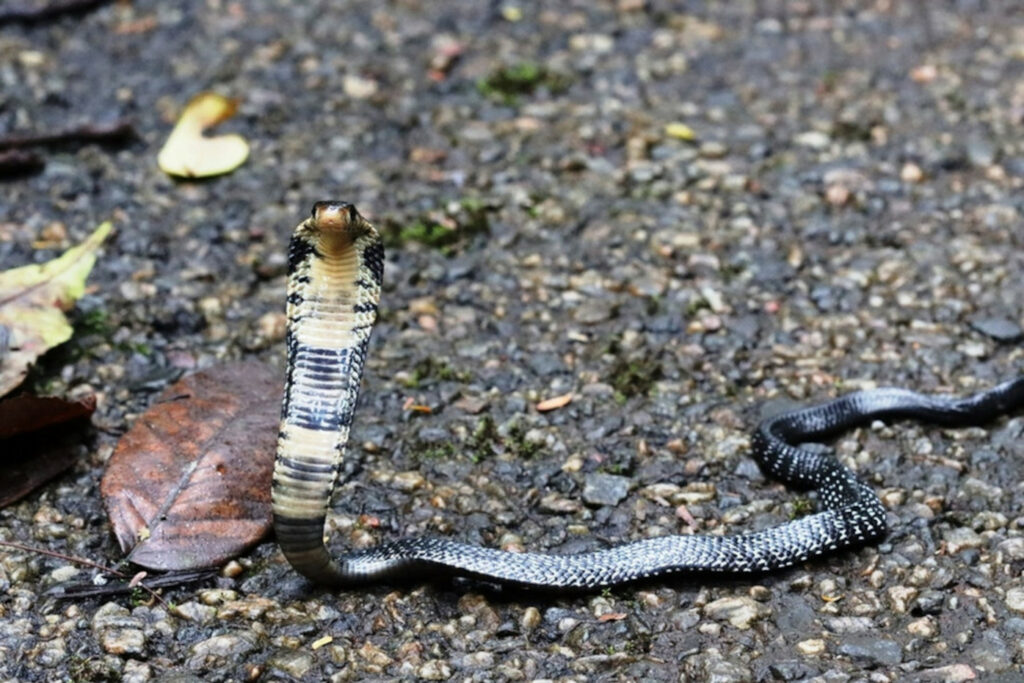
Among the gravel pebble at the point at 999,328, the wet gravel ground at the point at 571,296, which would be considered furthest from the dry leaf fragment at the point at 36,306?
the gravel pebble at the point at 999,328

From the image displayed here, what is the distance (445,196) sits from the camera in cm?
566

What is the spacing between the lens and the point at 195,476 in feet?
12.5

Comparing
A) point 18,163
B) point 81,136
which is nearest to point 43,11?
point 81,136

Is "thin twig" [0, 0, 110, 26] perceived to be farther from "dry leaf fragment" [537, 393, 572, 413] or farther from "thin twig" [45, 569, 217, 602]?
"thin twig" [45, 569, 217, 602]

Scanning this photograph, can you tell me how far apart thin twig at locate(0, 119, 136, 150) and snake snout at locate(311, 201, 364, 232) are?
3.12 m

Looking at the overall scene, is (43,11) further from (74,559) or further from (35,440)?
(74,559)

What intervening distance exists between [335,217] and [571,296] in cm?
206

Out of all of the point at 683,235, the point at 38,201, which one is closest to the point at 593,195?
the point at 683,235

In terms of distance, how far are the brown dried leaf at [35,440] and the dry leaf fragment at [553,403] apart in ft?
4.84

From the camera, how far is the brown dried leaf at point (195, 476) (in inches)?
143

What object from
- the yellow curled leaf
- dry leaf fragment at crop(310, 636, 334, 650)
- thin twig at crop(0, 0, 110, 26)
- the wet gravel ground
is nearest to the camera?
dry leaf fragment at crop(310, 636, 334, 650)

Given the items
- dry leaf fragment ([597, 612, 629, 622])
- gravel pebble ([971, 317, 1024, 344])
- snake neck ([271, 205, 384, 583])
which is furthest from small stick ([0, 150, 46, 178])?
gravel pebble ([971, 317, 1024, 344])

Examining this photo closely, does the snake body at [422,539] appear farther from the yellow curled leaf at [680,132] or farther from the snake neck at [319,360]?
the yellow curled leaf at [680,132]

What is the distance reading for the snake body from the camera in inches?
125
